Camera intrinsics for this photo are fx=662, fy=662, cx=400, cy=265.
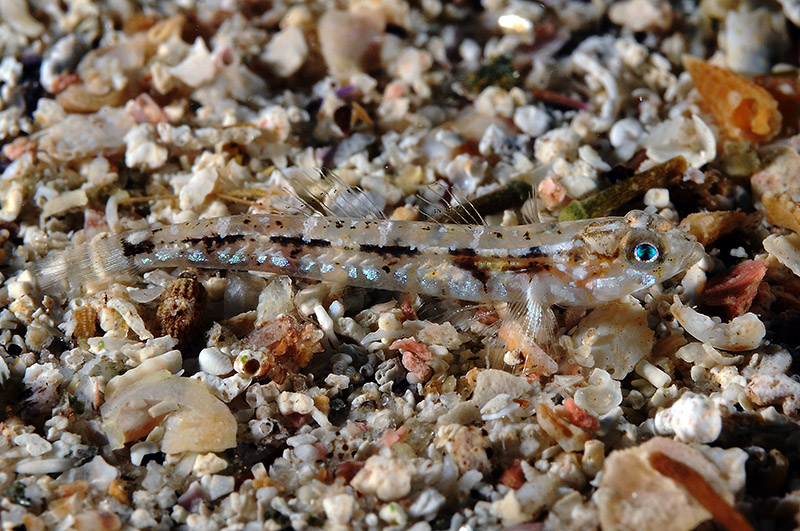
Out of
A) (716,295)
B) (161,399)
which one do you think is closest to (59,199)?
(161,399)

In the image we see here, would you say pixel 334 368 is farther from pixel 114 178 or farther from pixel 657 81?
pixel 657 81

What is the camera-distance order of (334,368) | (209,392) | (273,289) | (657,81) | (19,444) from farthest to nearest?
(657,81) < (273,289) < (334,368) < (209,392) < (19,444)

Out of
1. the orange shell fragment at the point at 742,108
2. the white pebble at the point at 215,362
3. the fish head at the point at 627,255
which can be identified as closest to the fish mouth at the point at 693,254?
the fish head at the point at 627,255

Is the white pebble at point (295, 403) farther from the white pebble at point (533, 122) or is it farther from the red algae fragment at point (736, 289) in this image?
the white pebble at point (533, 122)

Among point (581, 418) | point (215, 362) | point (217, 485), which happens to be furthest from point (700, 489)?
point (215, 362)

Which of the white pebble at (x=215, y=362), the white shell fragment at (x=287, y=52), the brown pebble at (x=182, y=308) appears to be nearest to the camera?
the white pebble at (x=215, y=362)

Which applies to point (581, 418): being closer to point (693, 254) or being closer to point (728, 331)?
point (728, 331)
